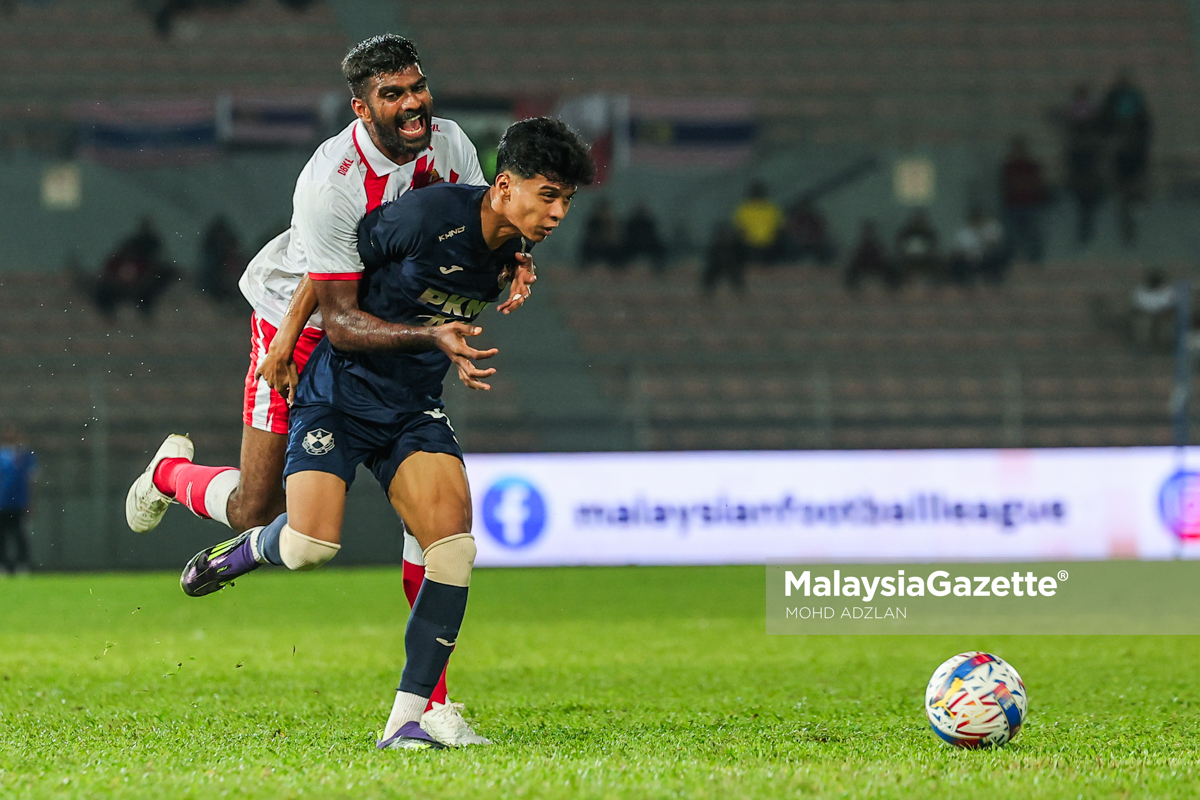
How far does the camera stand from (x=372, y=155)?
4.83 metres

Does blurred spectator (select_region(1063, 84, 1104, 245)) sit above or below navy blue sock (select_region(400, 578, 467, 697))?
above

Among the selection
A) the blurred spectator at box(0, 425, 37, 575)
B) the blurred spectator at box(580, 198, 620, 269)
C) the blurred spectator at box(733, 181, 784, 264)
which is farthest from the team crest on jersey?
the blurred spectator at box(733, 181, 784, 264)

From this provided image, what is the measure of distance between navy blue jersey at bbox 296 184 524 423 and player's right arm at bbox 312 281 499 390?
12 centimetres

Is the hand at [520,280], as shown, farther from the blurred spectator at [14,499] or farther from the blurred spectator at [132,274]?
the blurred spectator at [132,274]

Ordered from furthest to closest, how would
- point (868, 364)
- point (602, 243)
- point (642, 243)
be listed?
point (642, 243)
point (602, 243)
point (868, 364)

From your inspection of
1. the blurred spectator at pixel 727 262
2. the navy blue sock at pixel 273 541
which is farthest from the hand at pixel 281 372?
the blurred spectator at pixel 727 262

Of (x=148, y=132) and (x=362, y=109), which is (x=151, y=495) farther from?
(x=148, y=132)

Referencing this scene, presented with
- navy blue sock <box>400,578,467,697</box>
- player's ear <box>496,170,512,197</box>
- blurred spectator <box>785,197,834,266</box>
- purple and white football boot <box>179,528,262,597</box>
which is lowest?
navy blue sock <box>400,578,467,697</box>

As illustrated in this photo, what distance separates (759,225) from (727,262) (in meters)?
0.61

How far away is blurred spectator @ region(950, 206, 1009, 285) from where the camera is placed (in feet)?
55.6

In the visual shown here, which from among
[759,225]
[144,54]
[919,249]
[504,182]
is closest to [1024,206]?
[919,249]

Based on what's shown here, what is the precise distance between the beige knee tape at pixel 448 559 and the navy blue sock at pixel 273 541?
542mm

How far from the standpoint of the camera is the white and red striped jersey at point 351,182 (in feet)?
15.2

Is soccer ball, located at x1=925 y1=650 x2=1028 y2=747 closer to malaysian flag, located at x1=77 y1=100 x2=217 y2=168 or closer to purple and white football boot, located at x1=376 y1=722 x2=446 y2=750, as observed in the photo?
purple and white football boot, located at x1=376 y1=722 x2=446 y2=750
